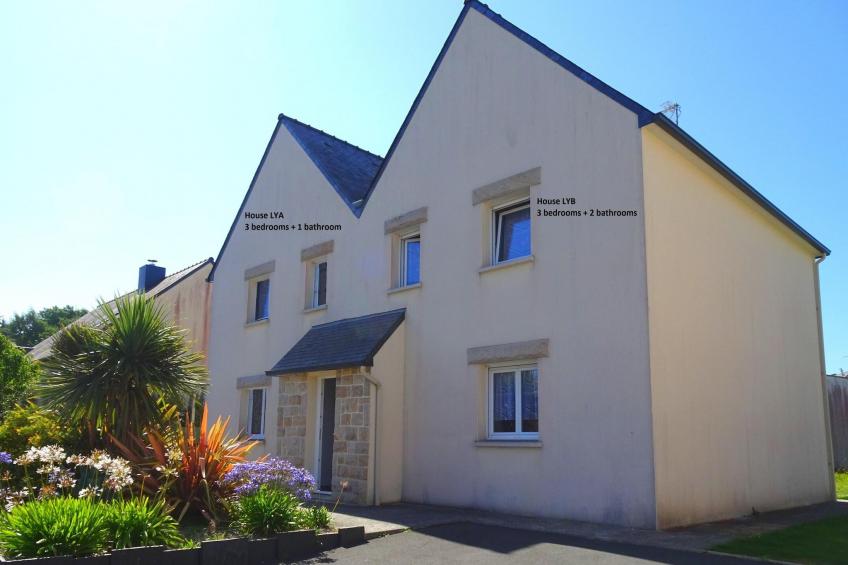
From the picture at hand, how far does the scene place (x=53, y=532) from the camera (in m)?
6.75

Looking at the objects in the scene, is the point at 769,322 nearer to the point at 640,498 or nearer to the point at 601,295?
the point at 601,295

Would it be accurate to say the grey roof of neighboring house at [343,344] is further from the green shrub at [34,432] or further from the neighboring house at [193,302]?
the neighboring house at [193,302]

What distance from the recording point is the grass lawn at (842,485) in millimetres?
15195

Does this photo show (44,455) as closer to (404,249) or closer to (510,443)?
(510,443)

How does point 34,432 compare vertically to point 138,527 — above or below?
above

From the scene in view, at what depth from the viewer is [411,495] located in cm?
1255

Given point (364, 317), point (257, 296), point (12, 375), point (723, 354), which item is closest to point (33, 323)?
point (12, 375)

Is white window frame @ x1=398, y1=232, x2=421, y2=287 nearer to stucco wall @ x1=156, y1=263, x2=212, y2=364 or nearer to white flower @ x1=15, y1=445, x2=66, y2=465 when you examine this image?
white flower @ x1=15, y1=445, x2=66, y2=465

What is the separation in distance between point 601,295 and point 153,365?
7.69 metres

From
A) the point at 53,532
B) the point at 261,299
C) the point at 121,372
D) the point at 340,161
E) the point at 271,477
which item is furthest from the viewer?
the point at 261,299

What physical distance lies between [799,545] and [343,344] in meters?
8.08

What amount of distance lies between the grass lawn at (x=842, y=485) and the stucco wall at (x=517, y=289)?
26.9 feet

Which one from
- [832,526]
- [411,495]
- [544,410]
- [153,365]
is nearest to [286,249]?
[153,365]

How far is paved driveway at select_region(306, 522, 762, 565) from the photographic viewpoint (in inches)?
297
